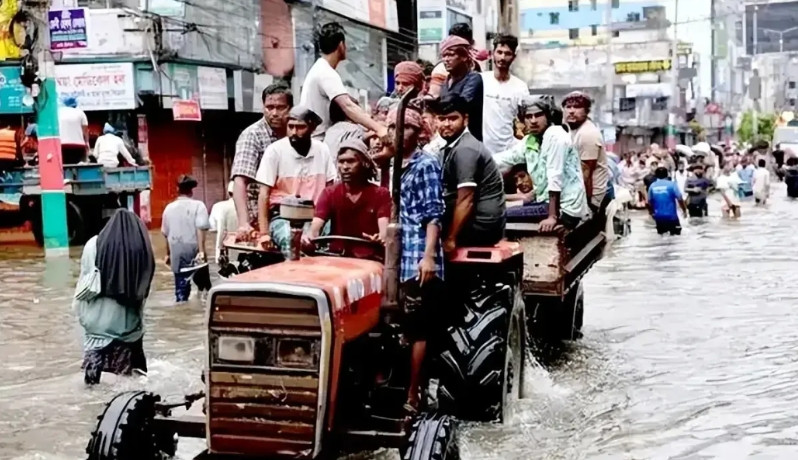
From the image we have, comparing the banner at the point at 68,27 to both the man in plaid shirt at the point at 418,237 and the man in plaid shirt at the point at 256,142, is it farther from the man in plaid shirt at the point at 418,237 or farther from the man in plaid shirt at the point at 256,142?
the man in plaid shirt at the point at 418,237

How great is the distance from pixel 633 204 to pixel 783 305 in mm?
23428

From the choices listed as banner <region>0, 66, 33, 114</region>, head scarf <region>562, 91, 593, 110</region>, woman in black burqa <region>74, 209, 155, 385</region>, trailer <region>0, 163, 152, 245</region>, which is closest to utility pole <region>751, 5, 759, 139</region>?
trailer <region>0, 163, 152, 245</region>

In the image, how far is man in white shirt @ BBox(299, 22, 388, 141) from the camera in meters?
8.70

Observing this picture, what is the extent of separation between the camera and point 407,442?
19.7ft

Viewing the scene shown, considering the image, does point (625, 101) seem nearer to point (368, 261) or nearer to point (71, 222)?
point (71, 222)

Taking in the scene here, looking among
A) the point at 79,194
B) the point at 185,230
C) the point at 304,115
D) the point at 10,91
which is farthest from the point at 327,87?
the point at 10,91

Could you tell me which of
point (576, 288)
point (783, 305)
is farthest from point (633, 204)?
point (576, 288)

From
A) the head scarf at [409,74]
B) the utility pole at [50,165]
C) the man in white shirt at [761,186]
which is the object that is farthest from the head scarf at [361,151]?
the man in white shirt at [761,186]

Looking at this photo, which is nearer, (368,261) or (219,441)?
(219,441)

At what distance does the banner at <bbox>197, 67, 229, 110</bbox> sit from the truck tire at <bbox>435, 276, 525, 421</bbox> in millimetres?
24227

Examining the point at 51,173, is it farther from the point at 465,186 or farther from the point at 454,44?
the point at 465,186

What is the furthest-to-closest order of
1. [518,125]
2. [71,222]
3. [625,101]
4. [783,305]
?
[625,101] → [71,222] → [783,305] → [518,125]

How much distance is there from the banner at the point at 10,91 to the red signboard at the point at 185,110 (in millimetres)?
5959

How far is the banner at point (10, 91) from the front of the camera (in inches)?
931
